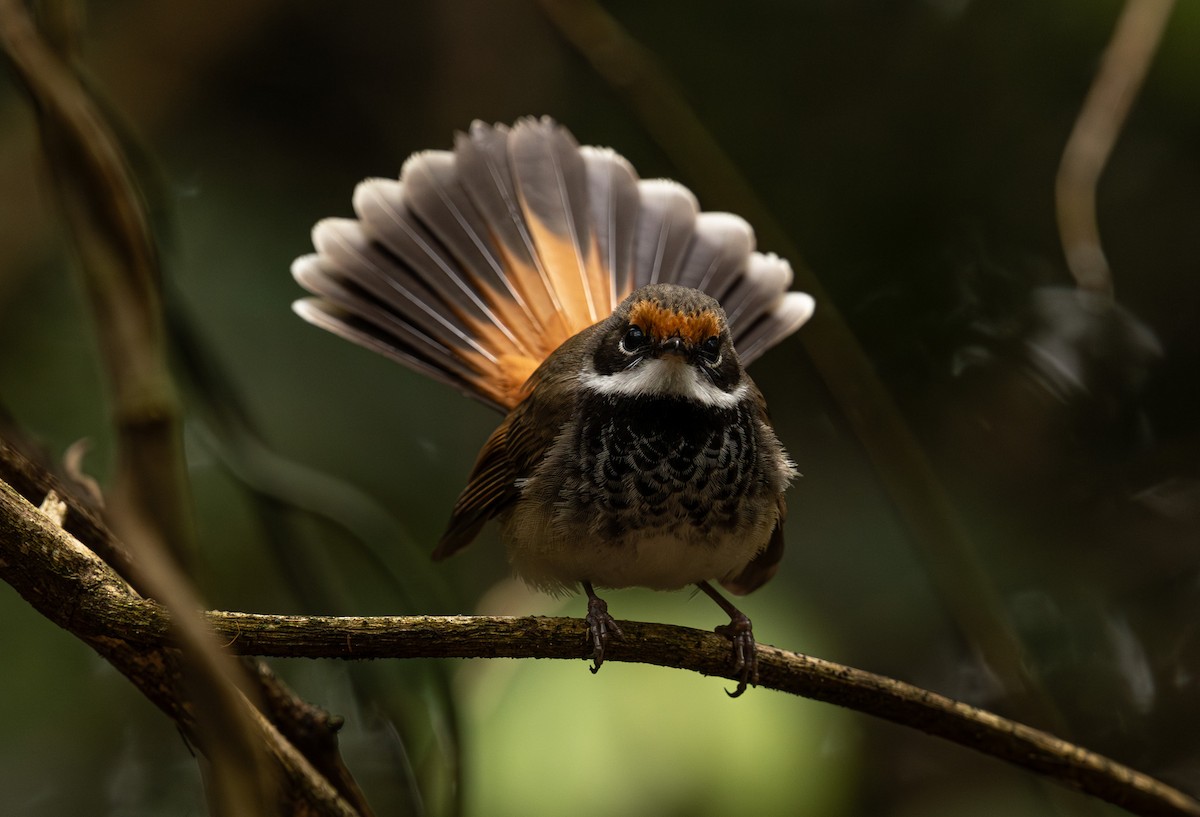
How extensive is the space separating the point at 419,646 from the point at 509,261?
7.09 feet

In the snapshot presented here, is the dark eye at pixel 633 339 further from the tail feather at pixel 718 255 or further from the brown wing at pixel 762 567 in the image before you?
the tail feather at pixel 718 255

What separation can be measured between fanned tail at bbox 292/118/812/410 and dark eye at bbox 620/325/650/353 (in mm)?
631

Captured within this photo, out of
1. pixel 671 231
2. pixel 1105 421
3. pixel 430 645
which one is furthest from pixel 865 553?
pixel 430 645

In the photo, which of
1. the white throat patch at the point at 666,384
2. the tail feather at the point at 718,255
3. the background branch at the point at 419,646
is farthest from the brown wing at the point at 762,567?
the tail feather at the point at 718,255

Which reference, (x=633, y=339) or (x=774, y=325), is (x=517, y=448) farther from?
(x=774, y=325)

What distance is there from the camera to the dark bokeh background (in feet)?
11.3

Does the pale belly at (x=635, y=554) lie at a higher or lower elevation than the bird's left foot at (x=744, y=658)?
higher

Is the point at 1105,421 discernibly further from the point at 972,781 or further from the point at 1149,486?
the point at 972,781

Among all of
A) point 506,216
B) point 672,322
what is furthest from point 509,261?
point 672,322

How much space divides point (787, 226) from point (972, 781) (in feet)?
6.72

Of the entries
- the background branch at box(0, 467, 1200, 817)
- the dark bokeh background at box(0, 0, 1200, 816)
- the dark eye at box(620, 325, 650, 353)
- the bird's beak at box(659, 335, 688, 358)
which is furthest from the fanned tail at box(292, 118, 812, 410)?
the background branch at box(0, 467, 1200, 817)

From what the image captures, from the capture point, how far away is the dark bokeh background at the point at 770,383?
11.3ft

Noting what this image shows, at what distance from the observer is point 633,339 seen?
3125mm

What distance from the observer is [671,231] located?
414cm
